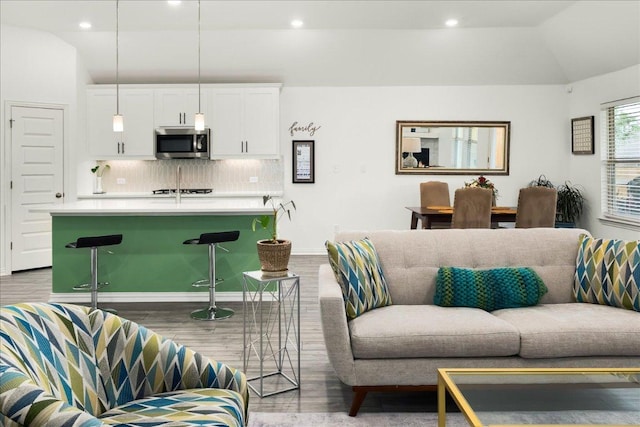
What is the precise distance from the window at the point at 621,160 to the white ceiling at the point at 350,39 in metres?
0.56

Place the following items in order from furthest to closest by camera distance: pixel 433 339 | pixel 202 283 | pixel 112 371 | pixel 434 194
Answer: pixel 434 194, pixel 202 283, pixel 433 339, pixel 112 371

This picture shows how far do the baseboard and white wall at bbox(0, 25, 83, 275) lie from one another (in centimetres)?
223

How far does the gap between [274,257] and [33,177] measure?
523cm

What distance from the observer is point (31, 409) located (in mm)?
1552

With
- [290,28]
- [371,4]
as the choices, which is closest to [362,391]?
[371,4]

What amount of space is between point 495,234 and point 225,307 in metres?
2.67

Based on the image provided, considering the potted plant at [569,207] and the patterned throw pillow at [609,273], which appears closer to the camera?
the patterned throw pillow at [609,273]

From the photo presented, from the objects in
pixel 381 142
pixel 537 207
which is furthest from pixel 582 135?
pixel 381 142

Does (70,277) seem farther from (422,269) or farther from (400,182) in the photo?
(400,182)

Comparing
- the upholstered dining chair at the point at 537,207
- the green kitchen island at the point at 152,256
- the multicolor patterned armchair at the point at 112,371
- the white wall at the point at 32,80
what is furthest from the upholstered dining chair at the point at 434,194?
the multicolor patterned armchair at the point at 112,371

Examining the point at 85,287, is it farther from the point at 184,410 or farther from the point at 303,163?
the point at 303,163

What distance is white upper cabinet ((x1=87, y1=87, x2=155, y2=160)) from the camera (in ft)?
26.0

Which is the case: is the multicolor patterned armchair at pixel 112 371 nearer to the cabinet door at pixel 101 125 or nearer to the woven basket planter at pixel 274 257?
the woven basket planter at pixel 274 257

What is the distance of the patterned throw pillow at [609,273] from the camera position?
128 inches
